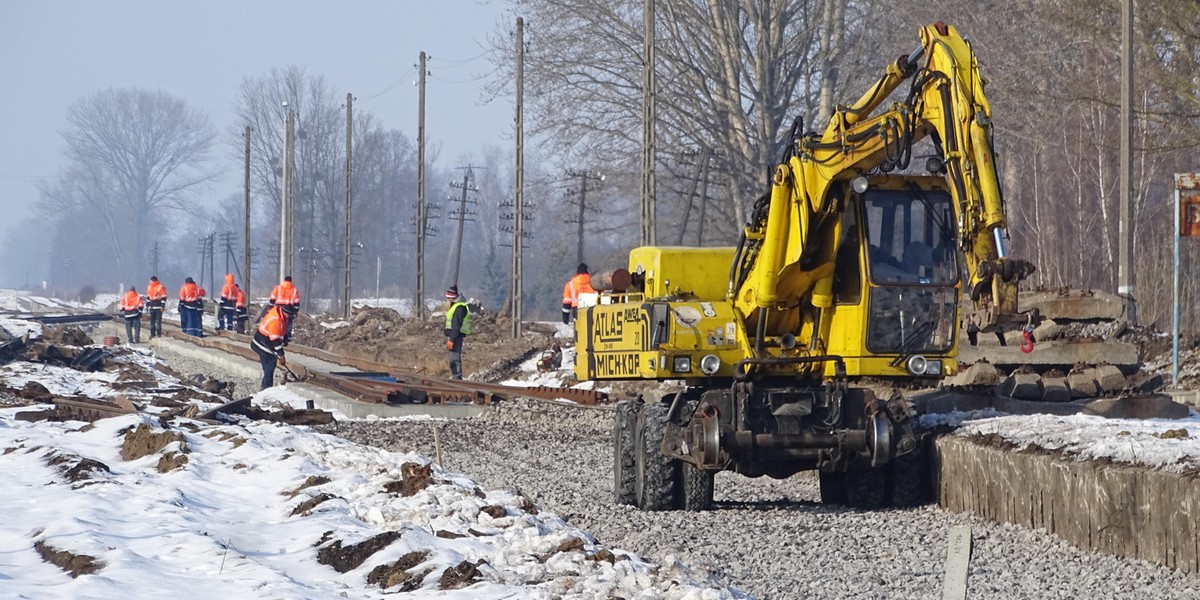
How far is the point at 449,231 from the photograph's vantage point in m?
163

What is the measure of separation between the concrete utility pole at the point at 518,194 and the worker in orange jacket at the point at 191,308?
463 inches

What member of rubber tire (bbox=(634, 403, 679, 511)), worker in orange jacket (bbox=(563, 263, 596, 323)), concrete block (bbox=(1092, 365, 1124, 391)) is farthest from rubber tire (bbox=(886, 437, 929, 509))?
worker in orange jacket (bbox=(563, 263, 596, 323))

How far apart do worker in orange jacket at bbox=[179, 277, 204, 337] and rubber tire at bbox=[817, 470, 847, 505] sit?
35084 millimetres

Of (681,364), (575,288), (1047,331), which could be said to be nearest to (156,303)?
(575,288)

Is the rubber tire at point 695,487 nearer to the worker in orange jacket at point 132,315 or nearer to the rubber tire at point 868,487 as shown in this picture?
the rubber tire at point 868,487

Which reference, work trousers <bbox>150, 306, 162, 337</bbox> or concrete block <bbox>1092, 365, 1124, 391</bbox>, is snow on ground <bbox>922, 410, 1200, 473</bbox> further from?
work trousers <bbox>150, 306, 162, 337</bbox>

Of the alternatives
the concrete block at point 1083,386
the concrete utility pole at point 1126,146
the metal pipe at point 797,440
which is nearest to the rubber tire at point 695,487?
the metal pipe at point 797,440

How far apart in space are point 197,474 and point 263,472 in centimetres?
56

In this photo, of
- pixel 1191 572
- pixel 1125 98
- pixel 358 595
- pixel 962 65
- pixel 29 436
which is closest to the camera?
pixel 358 595

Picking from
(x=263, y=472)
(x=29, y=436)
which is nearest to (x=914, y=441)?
(x=263, y=472)

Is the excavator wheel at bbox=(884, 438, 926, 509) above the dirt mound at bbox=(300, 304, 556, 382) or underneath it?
underneath

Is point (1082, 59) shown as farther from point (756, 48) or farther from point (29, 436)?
point (29, 436)

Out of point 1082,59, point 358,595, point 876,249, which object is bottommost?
point 358,595

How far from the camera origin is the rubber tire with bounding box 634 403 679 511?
12.9 m
